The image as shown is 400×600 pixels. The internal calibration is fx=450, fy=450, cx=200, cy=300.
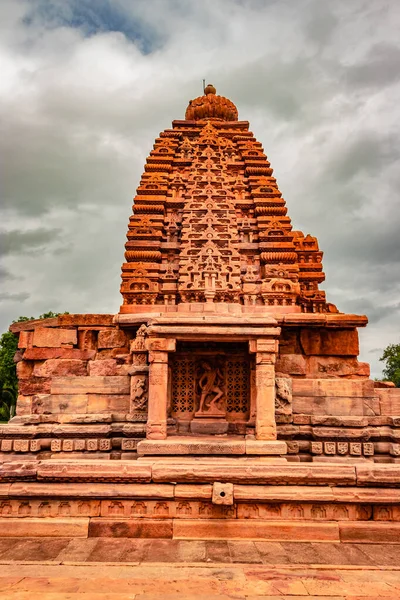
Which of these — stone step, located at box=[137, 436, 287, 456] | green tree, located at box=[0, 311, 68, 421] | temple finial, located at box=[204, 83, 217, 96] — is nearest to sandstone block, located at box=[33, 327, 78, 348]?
stone step, located at box=[137, 436, 287, 456]

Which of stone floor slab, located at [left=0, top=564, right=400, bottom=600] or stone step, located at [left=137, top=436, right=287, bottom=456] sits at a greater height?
stone step, located at [left=137, top=436, right=287, bottom=456]

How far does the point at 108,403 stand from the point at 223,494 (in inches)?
129

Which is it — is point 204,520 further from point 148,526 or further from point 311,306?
point 311,306

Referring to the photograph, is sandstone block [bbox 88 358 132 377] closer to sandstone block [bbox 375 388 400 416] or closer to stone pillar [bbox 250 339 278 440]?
stone pillar [bbox 250 339 278 440]

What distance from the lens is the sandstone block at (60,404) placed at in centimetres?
855

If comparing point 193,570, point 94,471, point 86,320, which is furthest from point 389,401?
point 86,320

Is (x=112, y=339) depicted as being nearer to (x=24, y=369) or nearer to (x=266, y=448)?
(x=24, y=369)

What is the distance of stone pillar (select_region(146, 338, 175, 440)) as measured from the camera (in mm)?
7754

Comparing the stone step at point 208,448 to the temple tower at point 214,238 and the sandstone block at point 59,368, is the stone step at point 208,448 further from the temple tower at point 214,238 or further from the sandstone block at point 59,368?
the temple tower at point 214,238

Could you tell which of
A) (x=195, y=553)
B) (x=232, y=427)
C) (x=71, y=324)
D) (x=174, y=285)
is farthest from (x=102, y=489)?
(x=174, y=285)

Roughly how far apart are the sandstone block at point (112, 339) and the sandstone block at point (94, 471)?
302 cm

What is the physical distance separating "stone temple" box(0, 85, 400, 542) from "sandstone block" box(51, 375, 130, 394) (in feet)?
0.09

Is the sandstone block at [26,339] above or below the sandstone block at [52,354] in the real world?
above

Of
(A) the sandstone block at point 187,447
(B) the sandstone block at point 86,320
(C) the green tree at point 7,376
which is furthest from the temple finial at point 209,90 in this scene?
(C) the green tree at point 7,376
